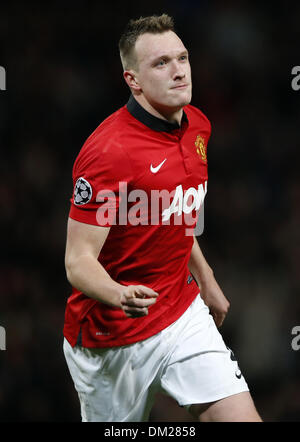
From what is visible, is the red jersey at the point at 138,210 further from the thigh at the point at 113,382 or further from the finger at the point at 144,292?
the finger at the point at 144,292

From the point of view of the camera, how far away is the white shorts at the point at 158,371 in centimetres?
280

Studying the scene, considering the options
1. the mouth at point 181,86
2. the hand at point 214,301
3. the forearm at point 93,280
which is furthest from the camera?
the hand at point 214,301

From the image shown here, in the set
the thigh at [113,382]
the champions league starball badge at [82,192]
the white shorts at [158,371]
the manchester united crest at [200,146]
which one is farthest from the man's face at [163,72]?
the thigh at [113,382]

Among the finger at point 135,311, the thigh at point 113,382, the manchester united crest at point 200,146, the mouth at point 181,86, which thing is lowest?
the thigh at point 113,382

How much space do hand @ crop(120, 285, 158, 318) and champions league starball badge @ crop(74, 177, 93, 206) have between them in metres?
0.50

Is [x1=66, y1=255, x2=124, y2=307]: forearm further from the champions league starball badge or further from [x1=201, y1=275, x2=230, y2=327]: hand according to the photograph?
[x1=201, y1=275, x2=230, y2=327]: hand

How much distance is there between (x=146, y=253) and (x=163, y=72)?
720 millimetres

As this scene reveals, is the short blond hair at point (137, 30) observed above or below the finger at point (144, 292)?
above

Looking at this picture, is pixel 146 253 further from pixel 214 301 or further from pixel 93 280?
pixel 214 301

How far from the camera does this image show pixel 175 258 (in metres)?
3.01

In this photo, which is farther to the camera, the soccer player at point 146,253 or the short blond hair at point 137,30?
the short blond hair at point 137,30

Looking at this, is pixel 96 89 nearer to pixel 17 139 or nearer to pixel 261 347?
pixel 17 139

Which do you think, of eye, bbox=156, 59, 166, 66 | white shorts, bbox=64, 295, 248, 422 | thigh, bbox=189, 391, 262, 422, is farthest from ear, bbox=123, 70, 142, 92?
thigh, bbox=189, 391, 262, 422

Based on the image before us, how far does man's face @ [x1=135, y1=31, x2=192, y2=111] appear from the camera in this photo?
2873 mm
